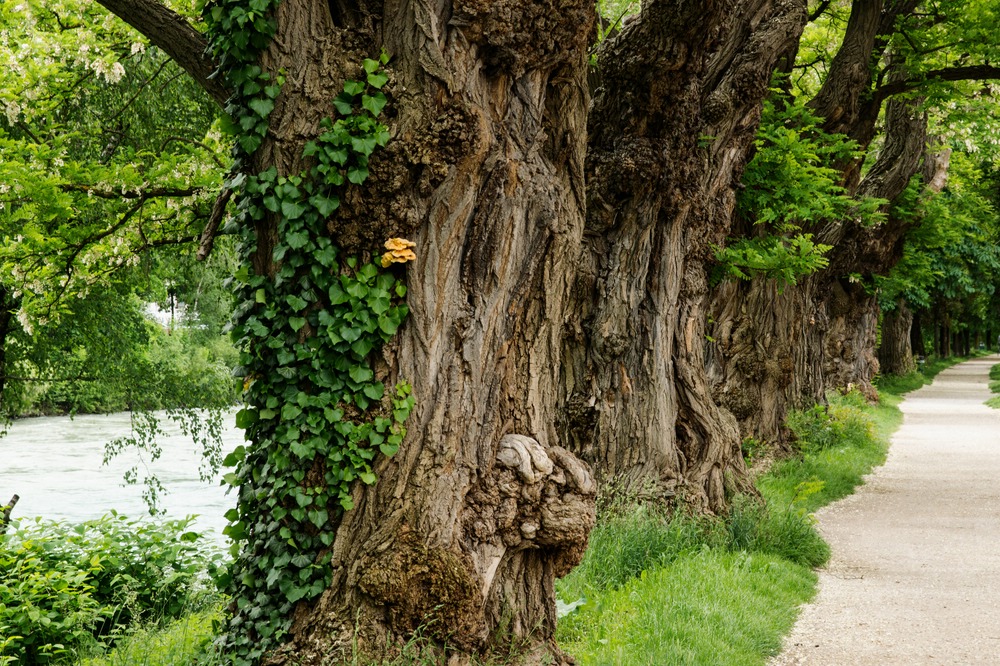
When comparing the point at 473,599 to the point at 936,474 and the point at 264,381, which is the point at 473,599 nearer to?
the point at 264,381

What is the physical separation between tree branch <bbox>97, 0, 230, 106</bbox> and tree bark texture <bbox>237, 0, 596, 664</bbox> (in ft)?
2.41

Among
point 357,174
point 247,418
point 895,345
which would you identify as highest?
point 357,174

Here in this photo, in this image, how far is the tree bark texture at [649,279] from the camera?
805 cm

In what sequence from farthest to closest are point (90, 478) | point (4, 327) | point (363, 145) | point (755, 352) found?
1. point (90, 478)
2. point (4, 327)
3. point (755, 352)
4. point (363, 145)

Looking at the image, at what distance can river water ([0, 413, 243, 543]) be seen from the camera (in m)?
15.4

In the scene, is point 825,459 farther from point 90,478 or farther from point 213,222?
point 90,478

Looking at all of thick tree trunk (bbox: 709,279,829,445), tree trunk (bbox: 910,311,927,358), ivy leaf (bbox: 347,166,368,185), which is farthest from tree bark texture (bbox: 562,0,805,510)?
tree trunk (bbox: 910,311,927,358)

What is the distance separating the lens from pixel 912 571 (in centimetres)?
855

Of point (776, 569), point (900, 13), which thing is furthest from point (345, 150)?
point (900, 13)

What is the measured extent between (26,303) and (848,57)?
11104 millimetres

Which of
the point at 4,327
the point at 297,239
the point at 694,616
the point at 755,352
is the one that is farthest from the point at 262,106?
the point at 4,327

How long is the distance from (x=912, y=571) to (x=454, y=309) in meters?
5.99

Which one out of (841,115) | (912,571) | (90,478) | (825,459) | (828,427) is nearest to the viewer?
(912,571)

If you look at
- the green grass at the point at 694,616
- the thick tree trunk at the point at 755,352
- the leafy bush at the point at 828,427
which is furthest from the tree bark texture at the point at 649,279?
the leafy bush at the point at 828,427
